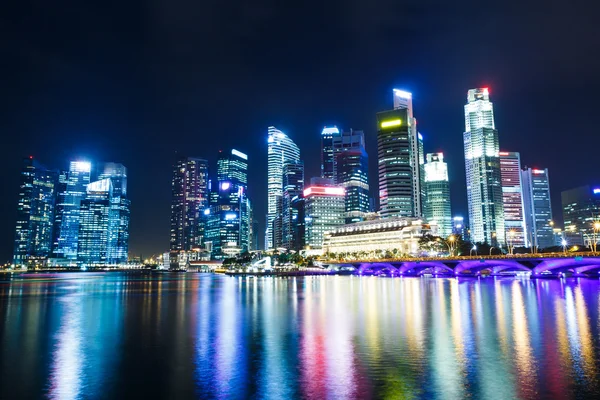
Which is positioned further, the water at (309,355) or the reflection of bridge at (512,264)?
the reflection of bridge at (512,264)

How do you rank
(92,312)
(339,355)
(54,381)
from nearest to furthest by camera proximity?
(54,381) < (339,355) < (92,312)

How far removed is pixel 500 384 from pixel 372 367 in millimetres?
6208

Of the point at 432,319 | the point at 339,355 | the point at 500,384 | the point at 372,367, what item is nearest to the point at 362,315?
the point at 432,319

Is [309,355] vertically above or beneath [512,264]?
beneath

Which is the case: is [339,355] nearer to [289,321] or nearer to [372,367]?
[372,367]

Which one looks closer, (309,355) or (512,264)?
(309,355)

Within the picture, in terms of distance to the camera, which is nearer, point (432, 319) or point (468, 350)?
point (468, 350)

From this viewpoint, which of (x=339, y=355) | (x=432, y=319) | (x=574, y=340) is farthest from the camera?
(x=432, y=319)

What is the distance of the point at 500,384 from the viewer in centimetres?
1978

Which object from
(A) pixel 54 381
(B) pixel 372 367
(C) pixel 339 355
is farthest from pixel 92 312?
(B) pixel 372 367

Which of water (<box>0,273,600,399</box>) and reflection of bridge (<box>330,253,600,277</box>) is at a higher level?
reflection of bridge (<box>330,253,600,277</box>)

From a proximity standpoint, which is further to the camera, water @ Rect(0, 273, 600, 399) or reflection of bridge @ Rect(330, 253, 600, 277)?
reflection of bridge @ Rect(330, 253, 600, 277)

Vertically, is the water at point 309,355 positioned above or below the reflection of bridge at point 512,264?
below

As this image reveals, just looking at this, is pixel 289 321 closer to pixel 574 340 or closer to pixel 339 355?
pixel 339 355
